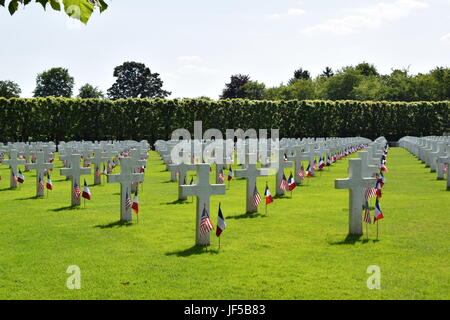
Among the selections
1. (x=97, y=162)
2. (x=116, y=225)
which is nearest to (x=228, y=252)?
(x=116, y=225)

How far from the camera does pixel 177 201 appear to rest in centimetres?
1617

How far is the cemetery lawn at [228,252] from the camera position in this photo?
24.7ft

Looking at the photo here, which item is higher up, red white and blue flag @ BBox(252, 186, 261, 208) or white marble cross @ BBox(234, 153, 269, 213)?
white marble cross @ BBox(234, 153, 269, 213)

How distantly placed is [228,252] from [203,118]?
48820 mm

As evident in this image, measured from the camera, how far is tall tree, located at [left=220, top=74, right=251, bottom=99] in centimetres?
11306

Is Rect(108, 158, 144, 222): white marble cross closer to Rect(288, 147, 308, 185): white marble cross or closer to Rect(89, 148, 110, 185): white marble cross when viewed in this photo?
Rect(288, 147, 308, 185): white marble cross

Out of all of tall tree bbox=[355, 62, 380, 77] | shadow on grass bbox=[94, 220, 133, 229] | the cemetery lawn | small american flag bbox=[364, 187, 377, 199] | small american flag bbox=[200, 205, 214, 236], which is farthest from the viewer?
tall tree bbox=[355, 62, 380, 77]

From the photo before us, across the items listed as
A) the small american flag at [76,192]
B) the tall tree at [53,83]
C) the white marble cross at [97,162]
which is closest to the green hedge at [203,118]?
the white marble cross at [97,162]

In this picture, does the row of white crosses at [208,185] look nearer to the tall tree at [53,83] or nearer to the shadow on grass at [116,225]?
the shadow on grass at [116,225]

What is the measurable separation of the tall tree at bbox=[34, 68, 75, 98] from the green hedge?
5373 centimetres

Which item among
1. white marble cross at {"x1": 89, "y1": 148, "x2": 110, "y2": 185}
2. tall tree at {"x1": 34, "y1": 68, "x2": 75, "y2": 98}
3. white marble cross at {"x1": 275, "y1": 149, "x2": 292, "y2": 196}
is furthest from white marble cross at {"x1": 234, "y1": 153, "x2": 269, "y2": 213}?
tall tree at {"x1": 34, "y1": 68, "x2": 75, "y2": 98}

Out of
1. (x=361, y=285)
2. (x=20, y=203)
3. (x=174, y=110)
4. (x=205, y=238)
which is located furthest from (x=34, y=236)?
(x=174, y=110)
